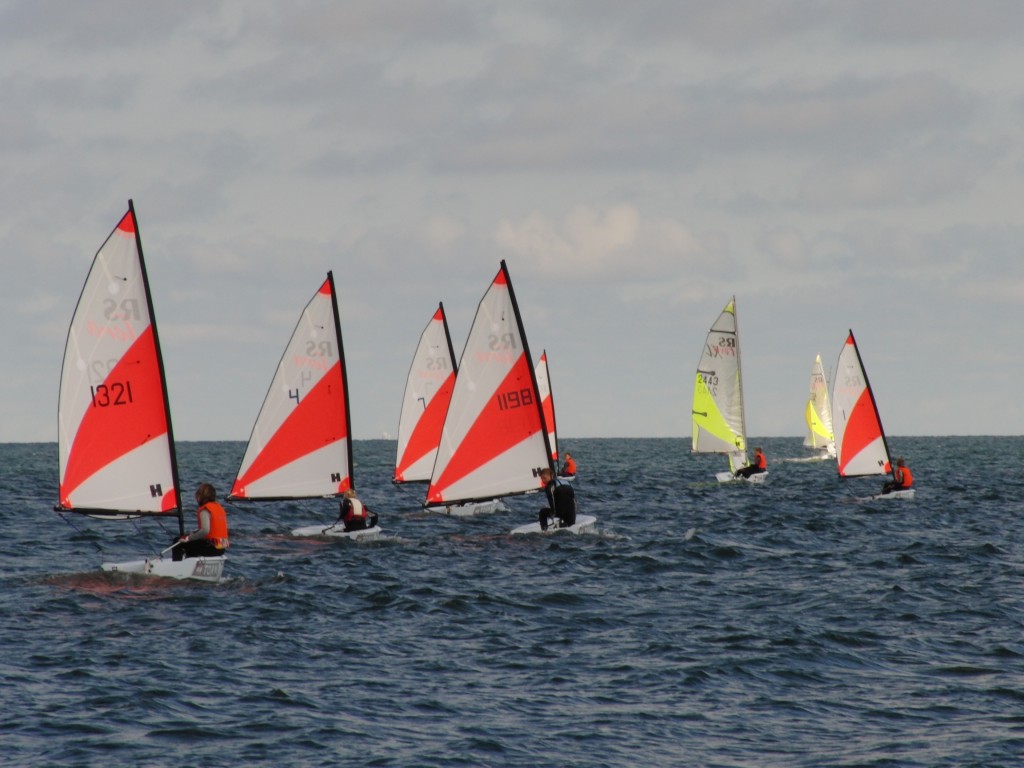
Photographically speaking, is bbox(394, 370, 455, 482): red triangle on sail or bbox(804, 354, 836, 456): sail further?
bbox(804, 354, 836, 456): sail

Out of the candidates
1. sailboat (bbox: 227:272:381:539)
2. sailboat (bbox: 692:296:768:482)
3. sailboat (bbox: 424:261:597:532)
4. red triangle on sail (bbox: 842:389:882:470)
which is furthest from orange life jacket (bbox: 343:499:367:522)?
sailboat (bbox: 692:296:768:482)

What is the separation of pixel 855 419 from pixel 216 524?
3331 cm

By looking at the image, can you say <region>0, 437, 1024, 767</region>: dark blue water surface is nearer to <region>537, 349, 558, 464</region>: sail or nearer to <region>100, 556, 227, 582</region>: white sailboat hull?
<region>100, 556, 227, 582</region>: white sailboat hull

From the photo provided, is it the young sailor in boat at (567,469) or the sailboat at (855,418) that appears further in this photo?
the young sailor in boat at (567,469)

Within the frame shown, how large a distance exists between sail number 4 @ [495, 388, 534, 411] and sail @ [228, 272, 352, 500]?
3.78 meters

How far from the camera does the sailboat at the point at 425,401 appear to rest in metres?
42.5

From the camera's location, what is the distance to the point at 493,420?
3195cm

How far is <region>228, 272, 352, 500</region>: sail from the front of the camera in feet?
104

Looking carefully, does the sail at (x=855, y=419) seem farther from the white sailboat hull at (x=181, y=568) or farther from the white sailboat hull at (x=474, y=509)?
the white sailboat hull at (x=181, y=568)

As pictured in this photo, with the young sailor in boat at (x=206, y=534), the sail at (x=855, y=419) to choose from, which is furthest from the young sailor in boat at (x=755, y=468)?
the young sailor in boat at (x=206, y=534)

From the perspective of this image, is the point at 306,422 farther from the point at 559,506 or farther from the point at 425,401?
the point at 425,401

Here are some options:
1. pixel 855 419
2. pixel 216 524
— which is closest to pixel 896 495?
pixel 855 419

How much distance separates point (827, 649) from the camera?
62.0 feet

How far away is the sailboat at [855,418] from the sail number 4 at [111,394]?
33.1 m
